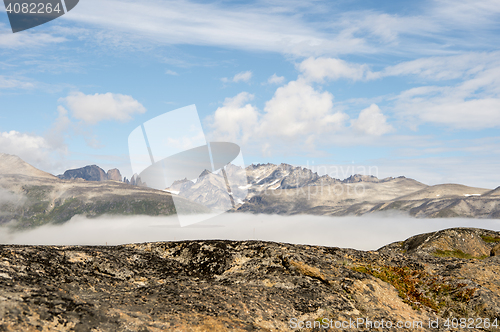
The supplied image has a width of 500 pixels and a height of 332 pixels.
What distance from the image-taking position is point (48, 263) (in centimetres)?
755

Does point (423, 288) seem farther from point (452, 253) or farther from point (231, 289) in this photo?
point (452, 253)

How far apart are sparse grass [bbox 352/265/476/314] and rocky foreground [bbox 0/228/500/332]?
3 centimetres

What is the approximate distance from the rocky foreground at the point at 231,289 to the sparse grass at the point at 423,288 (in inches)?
1.1

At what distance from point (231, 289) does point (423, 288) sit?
6101 mm

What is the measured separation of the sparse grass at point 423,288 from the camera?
30.3 feet

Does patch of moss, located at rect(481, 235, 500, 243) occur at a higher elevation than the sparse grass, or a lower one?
lower

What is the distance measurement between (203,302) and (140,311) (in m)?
1.26

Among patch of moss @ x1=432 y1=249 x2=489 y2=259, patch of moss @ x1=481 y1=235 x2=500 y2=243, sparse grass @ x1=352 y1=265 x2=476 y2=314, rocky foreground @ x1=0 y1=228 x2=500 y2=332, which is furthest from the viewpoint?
patch of moss @ x1=481 y1=235 x2=500 y2=243

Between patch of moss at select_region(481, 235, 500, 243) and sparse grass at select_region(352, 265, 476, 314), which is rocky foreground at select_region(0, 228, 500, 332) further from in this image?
patch of moss at select_region(481, 235, 500, 243)

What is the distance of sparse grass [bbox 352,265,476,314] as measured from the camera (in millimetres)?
9242

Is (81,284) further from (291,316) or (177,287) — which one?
(291,316)

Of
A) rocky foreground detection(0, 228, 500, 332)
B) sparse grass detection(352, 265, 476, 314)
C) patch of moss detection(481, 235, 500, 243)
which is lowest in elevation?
patch of moss detection(481, 235, 500, 243)

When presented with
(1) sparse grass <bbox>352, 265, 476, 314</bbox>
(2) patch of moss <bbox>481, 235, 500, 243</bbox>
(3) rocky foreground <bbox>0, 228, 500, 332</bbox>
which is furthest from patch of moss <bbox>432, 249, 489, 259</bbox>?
(1) sparse grass <bbox>352, 265, 476, 314</bbox>

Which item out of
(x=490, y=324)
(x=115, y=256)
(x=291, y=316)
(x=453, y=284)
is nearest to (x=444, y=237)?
(x=453, y=284)
